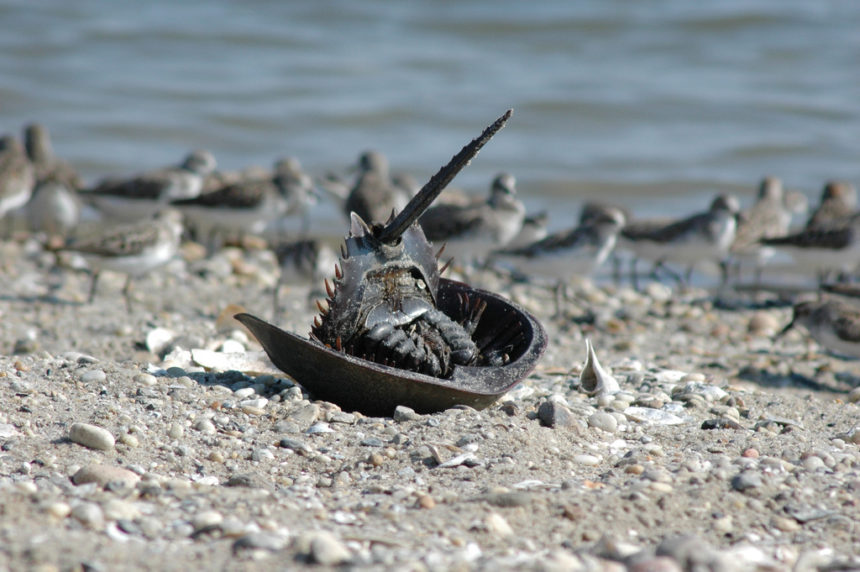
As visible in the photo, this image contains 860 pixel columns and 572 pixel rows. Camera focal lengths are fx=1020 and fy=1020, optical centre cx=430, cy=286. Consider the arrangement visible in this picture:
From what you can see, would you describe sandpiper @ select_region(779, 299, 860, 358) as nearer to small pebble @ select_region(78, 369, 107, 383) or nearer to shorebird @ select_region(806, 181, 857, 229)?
shorebird @ select_region(806, 181, 857, 229)

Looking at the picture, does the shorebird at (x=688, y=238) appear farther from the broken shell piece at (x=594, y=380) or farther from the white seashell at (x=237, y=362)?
the white seashell at (x=237, y=362)

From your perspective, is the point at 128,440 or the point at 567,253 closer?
the point at 128,440

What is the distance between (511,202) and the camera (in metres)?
10.7

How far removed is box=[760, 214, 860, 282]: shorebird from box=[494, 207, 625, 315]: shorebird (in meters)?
2.06

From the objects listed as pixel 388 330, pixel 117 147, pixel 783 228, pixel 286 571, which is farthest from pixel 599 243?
pixel 117 147

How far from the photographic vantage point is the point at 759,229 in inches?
442

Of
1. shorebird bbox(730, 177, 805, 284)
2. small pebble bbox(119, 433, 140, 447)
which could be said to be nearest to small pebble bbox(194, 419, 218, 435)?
small pebble bbox(119, 433, 140, 447)

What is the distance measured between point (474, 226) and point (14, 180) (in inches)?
211

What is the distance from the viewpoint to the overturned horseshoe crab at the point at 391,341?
4293 mm

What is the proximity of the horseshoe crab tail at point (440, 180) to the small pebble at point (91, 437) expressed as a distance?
1.43 metres

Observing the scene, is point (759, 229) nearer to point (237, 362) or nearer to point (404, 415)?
point (237, 362)

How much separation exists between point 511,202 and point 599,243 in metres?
1.47

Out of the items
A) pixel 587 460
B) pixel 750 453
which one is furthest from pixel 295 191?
pixel 750 453

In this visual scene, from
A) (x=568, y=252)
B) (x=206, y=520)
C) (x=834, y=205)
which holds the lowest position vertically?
(x=206, y=520)
